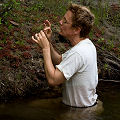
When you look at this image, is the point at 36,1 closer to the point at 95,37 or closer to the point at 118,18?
the point at 95,37

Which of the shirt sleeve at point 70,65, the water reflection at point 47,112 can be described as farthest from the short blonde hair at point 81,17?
the water reflection at point 47,112

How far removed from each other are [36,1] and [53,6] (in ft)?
2.39

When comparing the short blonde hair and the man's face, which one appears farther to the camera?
the man's face

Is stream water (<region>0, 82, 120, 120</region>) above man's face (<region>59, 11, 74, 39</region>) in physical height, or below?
below

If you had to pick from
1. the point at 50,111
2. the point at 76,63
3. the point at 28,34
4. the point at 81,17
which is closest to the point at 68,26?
the point at 81,17

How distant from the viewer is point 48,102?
19.4 feet

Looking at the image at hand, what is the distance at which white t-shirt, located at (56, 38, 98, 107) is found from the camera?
14.9ft

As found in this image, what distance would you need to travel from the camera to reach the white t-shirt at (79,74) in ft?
14.9

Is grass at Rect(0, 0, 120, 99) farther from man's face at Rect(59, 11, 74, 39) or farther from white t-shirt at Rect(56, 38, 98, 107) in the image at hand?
man's face at Rect(59, 11, 74, 39)

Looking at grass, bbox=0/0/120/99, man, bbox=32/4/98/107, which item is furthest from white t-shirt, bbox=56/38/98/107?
grass, bbox=0/0/120/99

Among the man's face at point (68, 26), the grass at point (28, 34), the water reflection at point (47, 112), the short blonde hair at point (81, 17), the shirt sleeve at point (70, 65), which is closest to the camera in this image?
the shirt sleeve at point (70, 65)

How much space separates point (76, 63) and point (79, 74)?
0.32 meters

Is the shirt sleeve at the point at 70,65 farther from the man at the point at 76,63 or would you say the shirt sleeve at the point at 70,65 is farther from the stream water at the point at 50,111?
the stream water at the point at 50,111

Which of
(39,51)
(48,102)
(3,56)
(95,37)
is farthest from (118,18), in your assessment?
(48,102)
